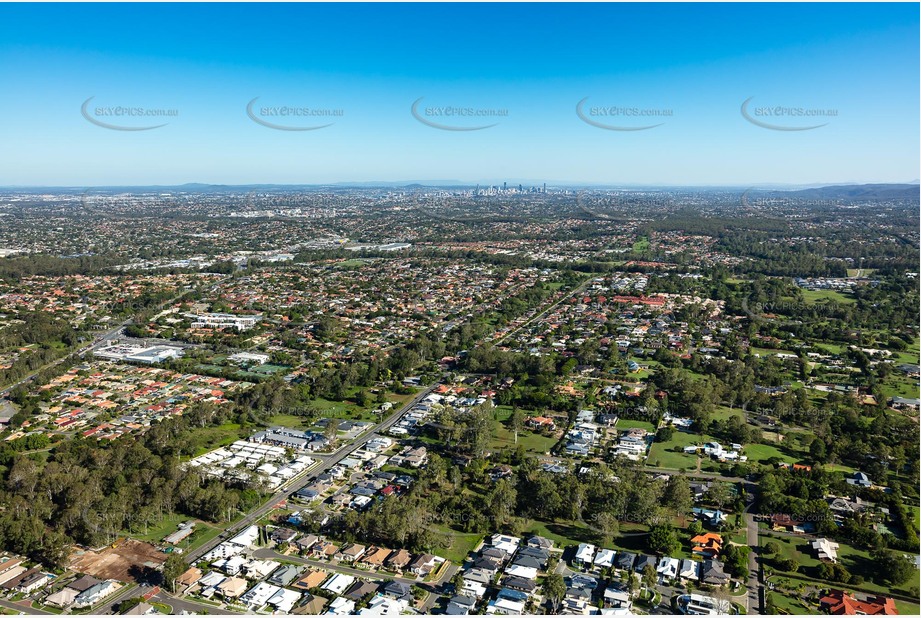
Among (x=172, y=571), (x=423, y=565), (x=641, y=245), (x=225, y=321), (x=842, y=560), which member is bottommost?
(x=842, y=560)

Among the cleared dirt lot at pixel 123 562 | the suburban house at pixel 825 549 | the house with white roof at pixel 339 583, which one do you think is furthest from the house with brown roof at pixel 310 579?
the suburban house at pixel 825 549

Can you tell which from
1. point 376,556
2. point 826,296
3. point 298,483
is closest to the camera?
point 376,556

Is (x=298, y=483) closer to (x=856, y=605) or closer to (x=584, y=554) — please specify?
(x=584, y=554)

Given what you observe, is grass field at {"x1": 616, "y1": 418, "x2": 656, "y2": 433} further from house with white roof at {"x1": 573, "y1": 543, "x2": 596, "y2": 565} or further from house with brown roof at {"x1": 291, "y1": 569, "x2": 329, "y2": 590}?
house with brown roof at {"x1": 291, "y1": 569, "x2": 329, "y2": 590}

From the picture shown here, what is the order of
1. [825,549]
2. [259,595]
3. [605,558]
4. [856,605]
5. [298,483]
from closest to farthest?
[856,605] → [259,595] → [605,558] → [825,549] → [298,483]

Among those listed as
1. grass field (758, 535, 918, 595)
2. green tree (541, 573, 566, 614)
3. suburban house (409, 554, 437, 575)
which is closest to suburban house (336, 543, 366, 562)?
suburban house (409, 554, 437, 575)

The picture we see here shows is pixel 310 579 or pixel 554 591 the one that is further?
pixel 310 579

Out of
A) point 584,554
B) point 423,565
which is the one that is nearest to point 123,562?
point 423,565

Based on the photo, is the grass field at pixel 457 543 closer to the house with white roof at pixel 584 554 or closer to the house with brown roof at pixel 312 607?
the house with white roof at pixel 584 554
